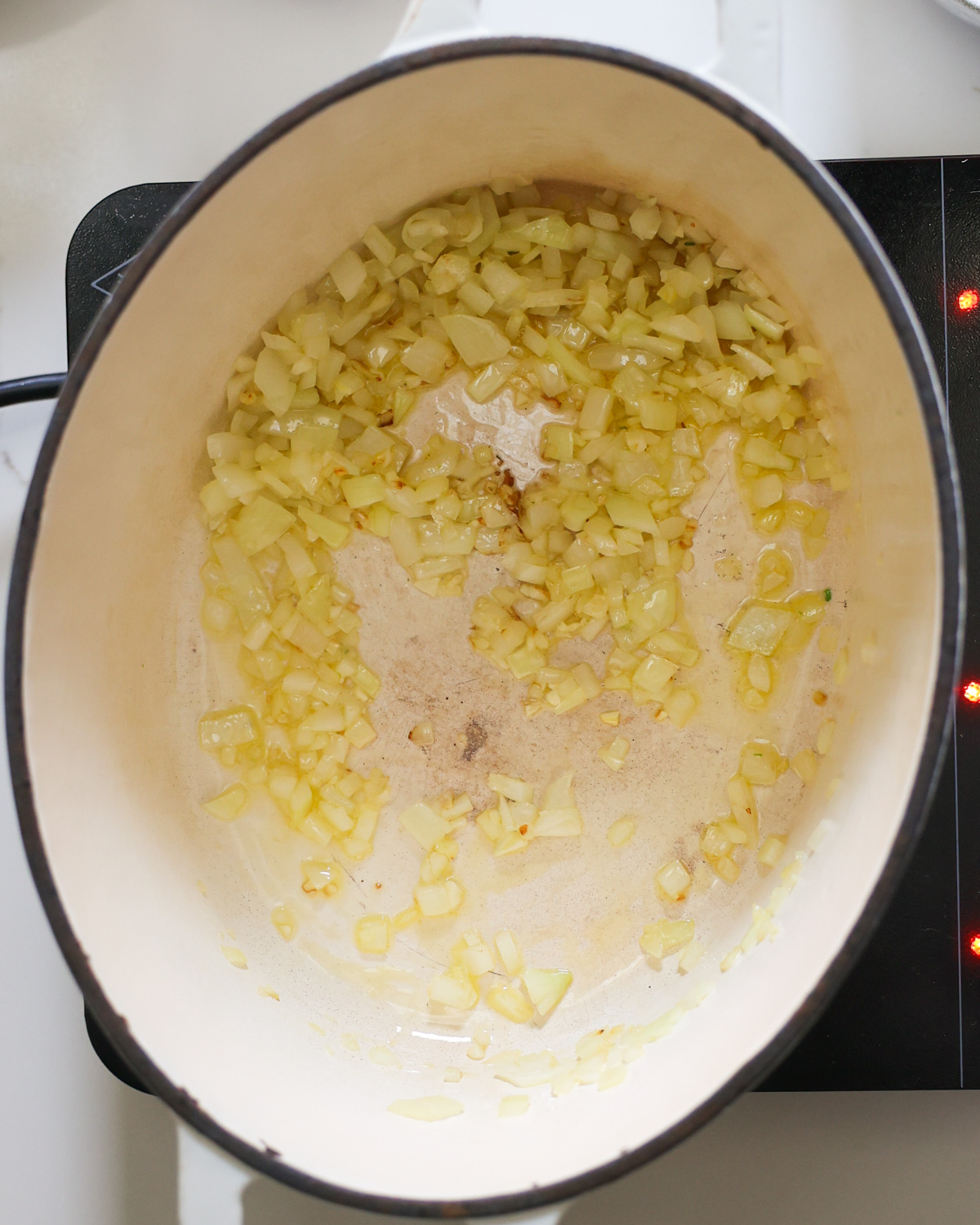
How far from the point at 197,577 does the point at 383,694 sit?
17cm

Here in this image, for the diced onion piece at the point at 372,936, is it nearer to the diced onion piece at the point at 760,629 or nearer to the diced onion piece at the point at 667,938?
the diced onion piece at the point at 667,938

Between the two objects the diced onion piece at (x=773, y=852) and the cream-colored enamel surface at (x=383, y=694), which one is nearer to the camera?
the cream-colored enamel surface at (x=383, y=694)

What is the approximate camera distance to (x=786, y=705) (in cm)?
71

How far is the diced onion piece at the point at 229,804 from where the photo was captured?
2.32ft

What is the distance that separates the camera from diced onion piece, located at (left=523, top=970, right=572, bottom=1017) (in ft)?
2.30

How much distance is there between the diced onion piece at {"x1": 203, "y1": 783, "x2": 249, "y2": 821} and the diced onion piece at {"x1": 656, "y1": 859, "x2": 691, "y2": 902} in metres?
0.32

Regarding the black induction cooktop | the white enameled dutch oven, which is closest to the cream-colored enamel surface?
the white enameled dutch oven

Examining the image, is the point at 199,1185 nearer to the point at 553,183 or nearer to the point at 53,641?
the point at 53,641

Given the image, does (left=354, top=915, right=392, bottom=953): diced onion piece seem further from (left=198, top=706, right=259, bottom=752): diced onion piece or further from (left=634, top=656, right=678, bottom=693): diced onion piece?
(left=634, top=656, right=678, bottom=693): diced onion piece

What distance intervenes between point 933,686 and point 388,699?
413mm

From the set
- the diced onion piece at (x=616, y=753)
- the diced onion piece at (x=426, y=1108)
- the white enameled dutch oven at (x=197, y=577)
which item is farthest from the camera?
the diced onion piece at (x=616, y=753)

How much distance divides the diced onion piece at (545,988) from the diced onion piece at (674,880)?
0.10m

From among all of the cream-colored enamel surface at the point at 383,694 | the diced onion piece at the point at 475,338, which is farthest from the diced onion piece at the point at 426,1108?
the diced onion piece at the point at 475,338

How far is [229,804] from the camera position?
71cm
